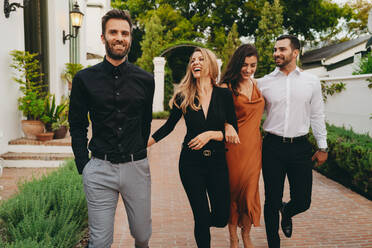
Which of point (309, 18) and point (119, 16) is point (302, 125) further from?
point (309, 18)

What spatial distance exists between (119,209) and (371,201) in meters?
3.92

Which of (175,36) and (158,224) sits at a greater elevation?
(175,36)

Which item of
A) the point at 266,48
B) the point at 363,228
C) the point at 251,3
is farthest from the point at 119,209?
the point at 251,3

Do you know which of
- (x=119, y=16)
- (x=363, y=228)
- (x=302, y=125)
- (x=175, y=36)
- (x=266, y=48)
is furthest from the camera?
(x=175, y=36)

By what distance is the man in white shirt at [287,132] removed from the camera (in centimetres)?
339

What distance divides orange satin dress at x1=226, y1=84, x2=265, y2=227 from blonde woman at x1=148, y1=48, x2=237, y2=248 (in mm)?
246

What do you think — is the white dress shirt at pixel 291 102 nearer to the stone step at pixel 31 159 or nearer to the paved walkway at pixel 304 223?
the paved walkway at pixel 304 223

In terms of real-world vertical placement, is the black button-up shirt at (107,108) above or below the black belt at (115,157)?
above

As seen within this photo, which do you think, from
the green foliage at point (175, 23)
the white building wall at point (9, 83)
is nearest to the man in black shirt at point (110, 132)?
the white building wall at point (9, 83)

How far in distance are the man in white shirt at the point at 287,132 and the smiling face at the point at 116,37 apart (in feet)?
5.45

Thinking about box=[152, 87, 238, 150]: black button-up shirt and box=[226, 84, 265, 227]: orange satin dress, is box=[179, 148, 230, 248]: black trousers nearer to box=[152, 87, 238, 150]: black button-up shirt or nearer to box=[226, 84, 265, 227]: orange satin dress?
box=[152, 87, 238, 150]: black button-up shirt

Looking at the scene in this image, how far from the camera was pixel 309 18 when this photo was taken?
1177 inches

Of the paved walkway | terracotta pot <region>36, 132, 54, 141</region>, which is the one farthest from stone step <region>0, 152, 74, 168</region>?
the paved walkway

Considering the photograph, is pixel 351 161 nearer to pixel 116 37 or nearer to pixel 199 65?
pixel 199 65
